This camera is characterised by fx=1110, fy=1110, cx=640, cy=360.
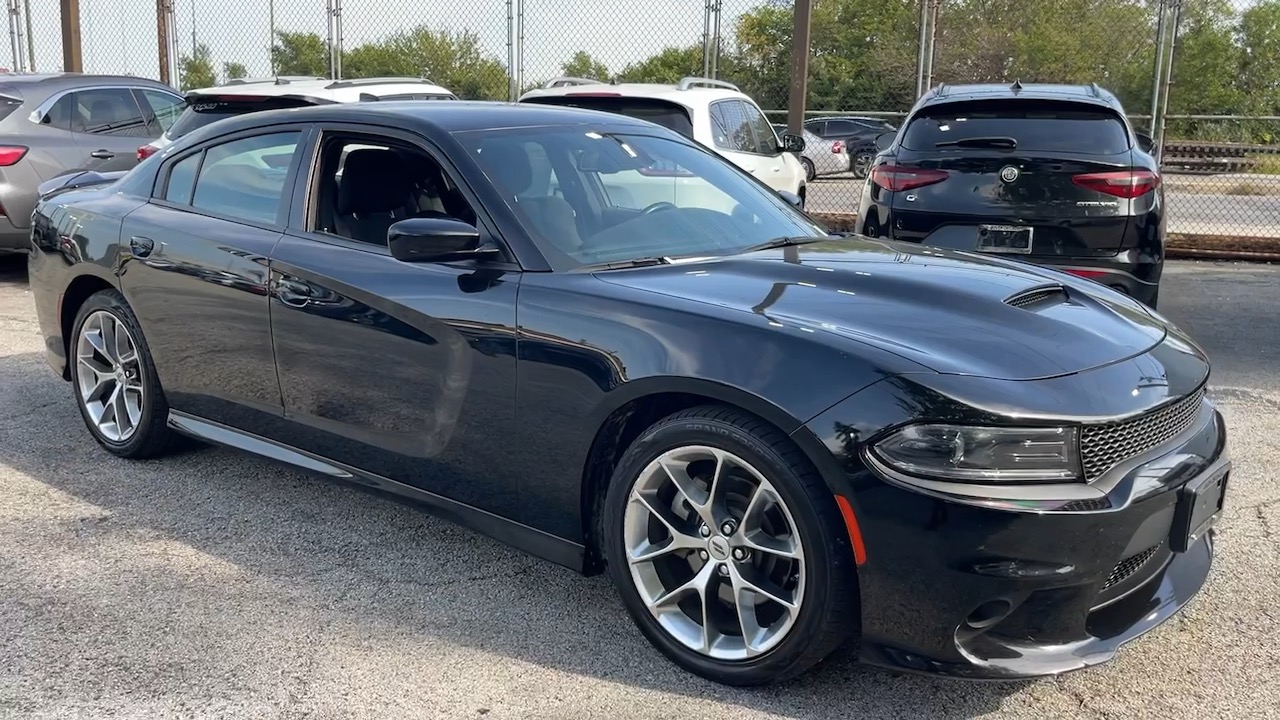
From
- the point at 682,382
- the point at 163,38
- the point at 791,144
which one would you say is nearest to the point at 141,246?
the point at 682,382

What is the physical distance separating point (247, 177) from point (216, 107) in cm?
445

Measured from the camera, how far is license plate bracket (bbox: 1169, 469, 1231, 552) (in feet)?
9.04

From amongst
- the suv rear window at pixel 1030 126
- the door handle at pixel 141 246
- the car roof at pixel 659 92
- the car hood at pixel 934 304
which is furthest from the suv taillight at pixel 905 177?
the door handle at pixel 141 246

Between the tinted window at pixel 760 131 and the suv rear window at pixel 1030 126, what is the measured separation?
9.69 feet

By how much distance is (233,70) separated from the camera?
751 inches

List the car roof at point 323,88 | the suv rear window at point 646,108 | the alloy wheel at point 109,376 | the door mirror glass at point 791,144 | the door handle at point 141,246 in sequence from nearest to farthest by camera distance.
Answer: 1. the door handle at point 141,246
2. the alloy wheel at point 109,376
3. the suv rear window at point 646,108
4. the car roof at point 323,88
5. the door mirror glass at point 791,144

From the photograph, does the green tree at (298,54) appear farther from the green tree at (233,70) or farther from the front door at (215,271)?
the front door at (215,271)

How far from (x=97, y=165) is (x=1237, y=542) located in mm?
8962

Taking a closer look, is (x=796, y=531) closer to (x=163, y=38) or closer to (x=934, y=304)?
(x=934, y=304)

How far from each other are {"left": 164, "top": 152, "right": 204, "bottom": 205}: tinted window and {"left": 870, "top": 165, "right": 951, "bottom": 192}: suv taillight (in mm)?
3668

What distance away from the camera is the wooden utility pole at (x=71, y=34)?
14719 millimetres

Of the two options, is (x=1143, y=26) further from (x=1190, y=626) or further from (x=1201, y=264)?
(x=1190, y=626)

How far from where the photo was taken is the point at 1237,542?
3.89m

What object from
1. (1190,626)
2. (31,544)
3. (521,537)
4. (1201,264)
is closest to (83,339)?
(31,544)
